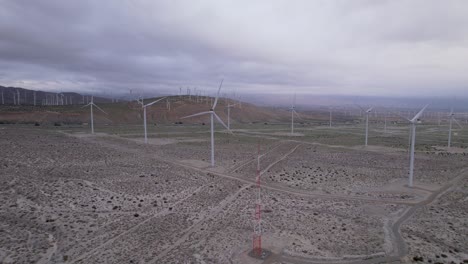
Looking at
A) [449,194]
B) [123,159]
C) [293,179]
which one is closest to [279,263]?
[293,179]

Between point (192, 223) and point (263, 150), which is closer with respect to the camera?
point (192, 223)

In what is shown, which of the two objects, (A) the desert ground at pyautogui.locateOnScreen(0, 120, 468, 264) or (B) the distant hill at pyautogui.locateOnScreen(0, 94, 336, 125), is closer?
(A) the desert ground at pyautogui.locateOnScreen(0, 120, 468, 264)

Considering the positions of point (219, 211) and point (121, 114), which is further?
point (121, 114)

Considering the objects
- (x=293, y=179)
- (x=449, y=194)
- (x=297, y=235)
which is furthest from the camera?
(x=293, y=179)

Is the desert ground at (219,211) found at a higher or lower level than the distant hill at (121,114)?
lower

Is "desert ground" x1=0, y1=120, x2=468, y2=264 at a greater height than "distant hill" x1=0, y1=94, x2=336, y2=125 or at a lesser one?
lesser

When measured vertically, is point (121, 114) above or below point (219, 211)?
above

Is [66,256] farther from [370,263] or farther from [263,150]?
[263,150]

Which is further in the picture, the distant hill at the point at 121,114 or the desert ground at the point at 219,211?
the distant hill at the point at 121,114
